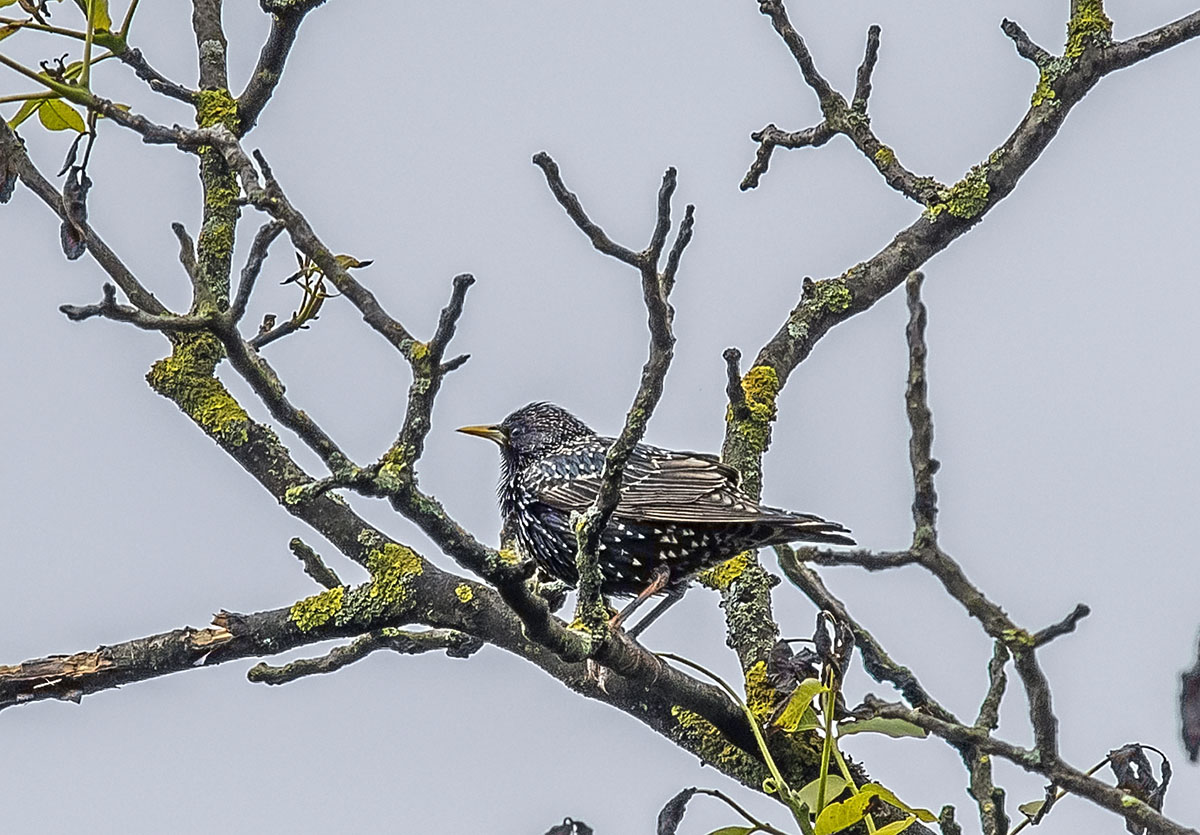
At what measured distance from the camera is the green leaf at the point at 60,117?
2465mm

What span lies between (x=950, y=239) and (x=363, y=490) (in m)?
1.93

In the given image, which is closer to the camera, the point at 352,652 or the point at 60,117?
the point at 60,117

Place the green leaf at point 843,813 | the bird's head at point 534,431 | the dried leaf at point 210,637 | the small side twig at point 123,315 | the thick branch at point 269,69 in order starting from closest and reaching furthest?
1. the small side twig at point 123,315
2. the green leaf at point 843,813
3. the dried leaf at point 210,637
4. the thick branch at point 269,69
5. the bird's head at point 534,431

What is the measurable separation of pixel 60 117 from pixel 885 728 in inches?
64.6

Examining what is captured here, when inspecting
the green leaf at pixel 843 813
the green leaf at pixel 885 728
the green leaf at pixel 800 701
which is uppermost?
the green leaf at pixel 800 701

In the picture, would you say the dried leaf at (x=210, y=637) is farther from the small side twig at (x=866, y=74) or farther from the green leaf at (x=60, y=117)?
the small side twig at (x=866, y=74)

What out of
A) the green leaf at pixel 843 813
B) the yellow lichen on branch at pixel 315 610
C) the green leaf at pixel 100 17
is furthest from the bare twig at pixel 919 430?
the green leaf at pixel 100 17

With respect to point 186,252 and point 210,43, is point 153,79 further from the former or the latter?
point 186,252

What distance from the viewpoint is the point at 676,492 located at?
3.07 metres

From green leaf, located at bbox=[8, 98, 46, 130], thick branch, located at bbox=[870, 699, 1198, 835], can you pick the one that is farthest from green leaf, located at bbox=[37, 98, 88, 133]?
thick branch, located at bbox=[870, 699, 1198, 835]

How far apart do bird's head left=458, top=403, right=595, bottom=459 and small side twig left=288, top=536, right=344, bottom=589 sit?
109 centimetres

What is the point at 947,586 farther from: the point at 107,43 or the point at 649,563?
the point at 107,43

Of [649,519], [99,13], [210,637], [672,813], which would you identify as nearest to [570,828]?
[672,813]

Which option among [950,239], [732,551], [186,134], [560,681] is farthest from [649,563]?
[186,134]
